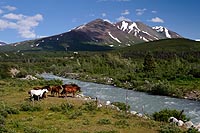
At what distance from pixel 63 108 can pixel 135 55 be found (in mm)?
169493

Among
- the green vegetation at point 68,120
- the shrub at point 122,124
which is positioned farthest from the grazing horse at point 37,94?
the shrub at point 122,124

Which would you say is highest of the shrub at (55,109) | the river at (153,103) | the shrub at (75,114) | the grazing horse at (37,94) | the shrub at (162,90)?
the grazing horse at (37,94)

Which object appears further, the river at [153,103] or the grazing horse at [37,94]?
the river at [153,103]

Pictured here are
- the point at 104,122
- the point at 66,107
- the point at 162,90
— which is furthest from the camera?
the point at 162,90

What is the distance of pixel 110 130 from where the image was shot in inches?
796

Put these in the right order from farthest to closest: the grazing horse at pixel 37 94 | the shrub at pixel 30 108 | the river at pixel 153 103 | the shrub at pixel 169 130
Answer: the river at pixel 153 103 < the grazing horse at pixel 37 94 < the shrub at pixel 30 108 < the shrub at pixel 169 130

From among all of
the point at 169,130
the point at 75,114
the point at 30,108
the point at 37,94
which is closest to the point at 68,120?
the point at 75,114

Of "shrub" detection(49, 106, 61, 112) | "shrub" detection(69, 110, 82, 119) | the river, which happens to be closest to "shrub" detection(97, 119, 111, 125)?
"shrub" detection(69, 110, 82, 119)

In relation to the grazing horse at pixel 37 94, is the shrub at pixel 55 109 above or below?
below

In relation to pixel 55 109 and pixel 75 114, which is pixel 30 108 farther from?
pixel 75 114

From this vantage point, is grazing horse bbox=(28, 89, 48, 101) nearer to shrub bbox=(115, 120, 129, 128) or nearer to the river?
the river

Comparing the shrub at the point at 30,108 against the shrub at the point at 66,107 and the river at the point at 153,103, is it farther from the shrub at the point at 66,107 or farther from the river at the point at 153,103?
the river at the point at 153,103

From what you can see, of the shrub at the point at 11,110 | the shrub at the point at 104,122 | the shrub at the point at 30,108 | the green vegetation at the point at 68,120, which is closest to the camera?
the green vegetation at the point at 68,120

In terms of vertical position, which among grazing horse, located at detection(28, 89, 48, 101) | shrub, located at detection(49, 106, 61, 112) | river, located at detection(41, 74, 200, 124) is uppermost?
grazing horse, located at detection(28, 89, 48, 101)
